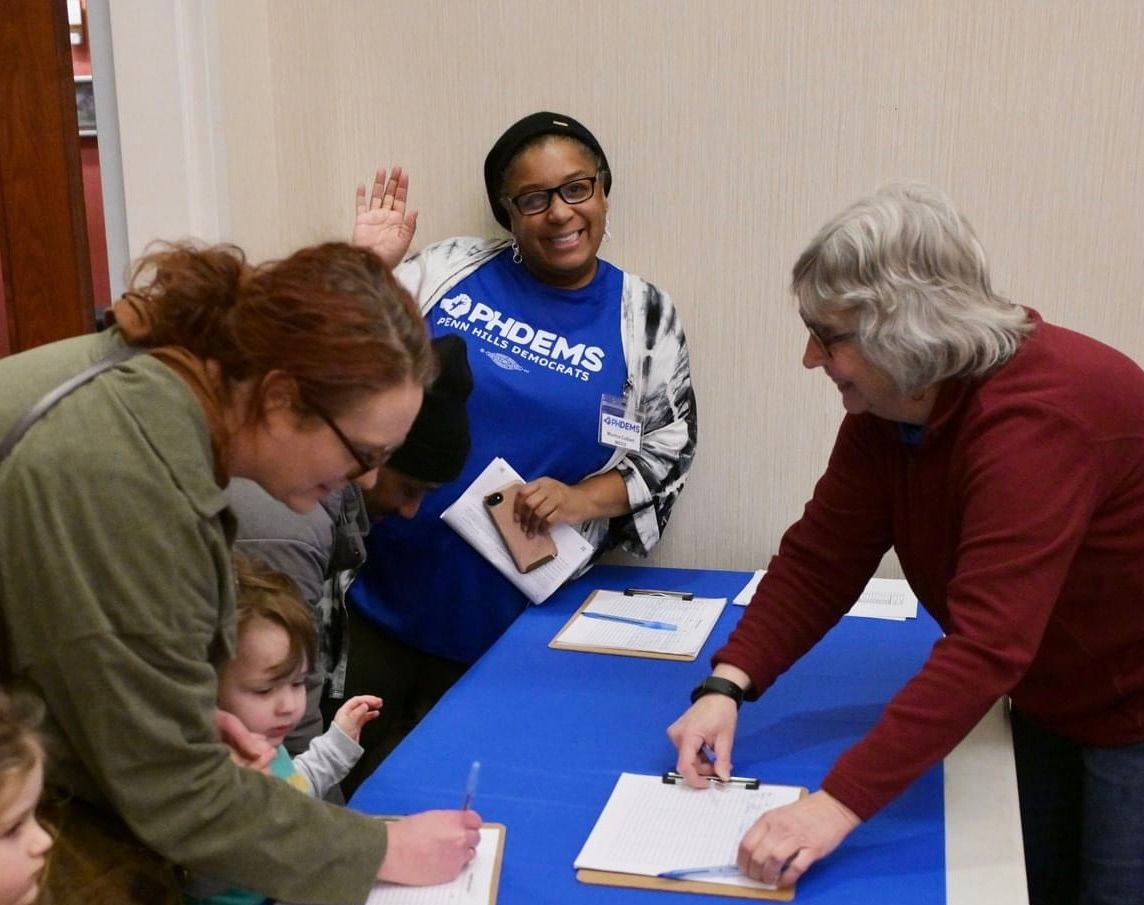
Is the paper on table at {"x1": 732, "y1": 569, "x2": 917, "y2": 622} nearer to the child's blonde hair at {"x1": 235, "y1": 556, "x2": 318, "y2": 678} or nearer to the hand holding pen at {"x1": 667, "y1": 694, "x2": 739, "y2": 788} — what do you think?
the hand holding pen at {"x1": 667, "y1": 694, "x2": 739, "y2": 788}

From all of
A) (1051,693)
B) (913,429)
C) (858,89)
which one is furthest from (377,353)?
(858,89)

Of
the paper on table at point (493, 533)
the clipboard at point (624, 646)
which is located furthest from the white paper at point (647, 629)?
the paper on table at point (493, 533)

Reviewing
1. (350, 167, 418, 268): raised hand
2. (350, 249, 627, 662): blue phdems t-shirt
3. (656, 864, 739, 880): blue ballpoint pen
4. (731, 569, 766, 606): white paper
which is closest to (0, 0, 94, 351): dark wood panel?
(350, 167, 418, 268): raised hand

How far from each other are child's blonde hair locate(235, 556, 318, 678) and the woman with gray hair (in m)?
0.53

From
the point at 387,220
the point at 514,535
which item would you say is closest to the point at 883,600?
the point at 514,535

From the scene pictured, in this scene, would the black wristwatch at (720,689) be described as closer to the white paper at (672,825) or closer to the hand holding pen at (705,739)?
the hand holding pen at (705,739)

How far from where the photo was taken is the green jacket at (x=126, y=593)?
1.01 metres

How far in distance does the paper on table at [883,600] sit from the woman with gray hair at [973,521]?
0.55 metres

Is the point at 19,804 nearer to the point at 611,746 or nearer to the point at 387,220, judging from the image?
the point at 611,746

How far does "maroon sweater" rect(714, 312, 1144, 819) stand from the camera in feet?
4.59

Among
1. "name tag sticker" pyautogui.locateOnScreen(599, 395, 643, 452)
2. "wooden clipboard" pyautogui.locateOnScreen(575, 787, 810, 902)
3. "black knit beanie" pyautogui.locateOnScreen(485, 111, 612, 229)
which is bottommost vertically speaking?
"wooden clipboard" pyautogui.locateOnScreen(575, 787, 810, 902)

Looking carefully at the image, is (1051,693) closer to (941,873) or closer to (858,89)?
(941,873)

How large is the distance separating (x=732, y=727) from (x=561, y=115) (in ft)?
4.89

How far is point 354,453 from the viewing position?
3.85 feet
